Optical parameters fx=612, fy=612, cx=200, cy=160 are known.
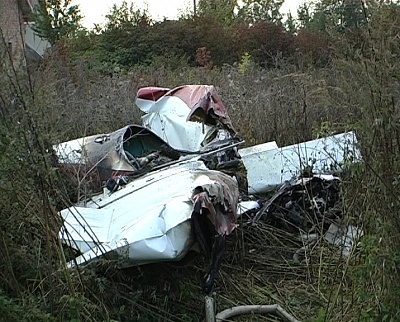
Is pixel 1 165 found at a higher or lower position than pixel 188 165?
higher

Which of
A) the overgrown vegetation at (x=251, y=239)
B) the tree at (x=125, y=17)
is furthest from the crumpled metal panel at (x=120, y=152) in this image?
the tree at (x=125, y=17)

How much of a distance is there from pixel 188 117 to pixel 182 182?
2022 mm

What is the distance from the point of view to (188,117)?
6.65m

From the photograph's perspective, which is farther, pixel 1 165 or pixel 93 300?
pixel 93 300

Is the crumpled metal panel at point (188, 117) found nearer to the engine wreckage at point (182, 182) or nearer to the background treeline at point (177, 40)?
the engine wreckage at point (182, 182)

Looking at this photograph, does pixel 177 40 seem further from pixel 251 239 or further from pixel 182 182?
pixel 182 182

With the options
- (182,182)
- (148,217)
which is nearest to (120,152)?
(182,182)

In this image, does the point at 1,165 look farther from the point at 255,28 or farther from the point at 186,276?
the point at 255,28

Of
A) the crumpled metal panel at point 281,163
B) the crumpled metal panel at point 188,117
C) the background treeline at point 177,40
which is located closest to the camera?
the crumpled metal panel at point 281,163

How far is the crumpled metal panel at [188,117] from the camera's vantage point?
259 inches

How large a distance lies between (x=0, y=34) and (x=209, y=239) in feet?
6.10

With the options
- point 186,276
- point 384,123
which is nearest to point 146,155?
point 186,276

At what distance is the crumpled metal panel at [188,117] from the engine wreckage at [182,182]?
1 centimetres

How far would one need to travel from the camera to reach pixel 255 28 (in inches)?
870
